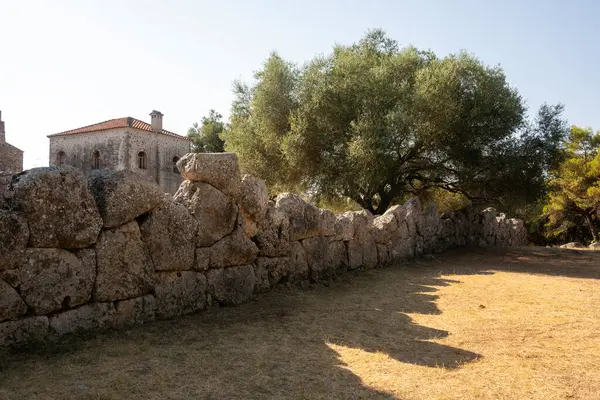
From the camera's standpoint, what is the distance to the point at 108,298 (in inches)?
228

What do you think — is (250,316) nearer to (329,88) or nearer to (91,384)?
(91,384)

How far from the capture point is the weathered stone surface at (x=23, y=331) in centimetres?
480

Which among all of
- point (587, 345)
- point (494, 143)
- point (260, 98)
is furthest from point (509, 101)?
point (587, 345)

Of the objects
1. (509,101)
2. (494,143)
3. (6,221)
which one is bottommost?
(6,221)

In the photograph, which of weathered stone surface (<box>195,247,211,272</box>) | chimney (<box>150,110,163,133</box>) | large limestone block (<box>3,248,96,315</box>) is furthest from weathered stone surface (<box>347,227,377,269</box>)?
chimney (<box>150,110,163,133</box>)

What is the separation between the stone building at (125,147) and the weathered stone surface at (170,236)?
30.2m

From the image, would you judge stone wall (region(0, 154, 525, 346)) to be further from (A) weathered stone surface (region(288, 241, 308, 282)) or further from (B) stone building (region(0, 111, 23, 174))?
(B) stone building (region(0, 111, 23, 174))

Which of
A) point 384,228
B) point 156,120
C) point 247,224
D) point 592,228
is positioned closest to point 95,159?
point 156,120

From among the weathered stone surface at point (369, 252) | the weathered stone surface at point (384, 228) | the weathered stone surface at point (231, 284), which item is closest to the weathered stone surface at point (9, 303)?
the weathered stone surface at point (231, 284)

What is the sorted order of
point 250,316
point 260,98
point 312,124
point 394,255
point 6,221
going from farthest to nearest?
point 260,98
point 312,124
point 394,255
point 250,316
point 6,221

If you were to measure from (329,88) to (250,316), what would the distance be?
1267cm

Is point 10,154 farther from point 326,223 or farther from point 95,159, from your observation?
point 95,159

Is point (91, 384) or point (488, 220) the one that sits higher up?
point (488, 220)

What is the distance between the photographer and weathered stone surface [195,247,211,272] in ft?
23.2
